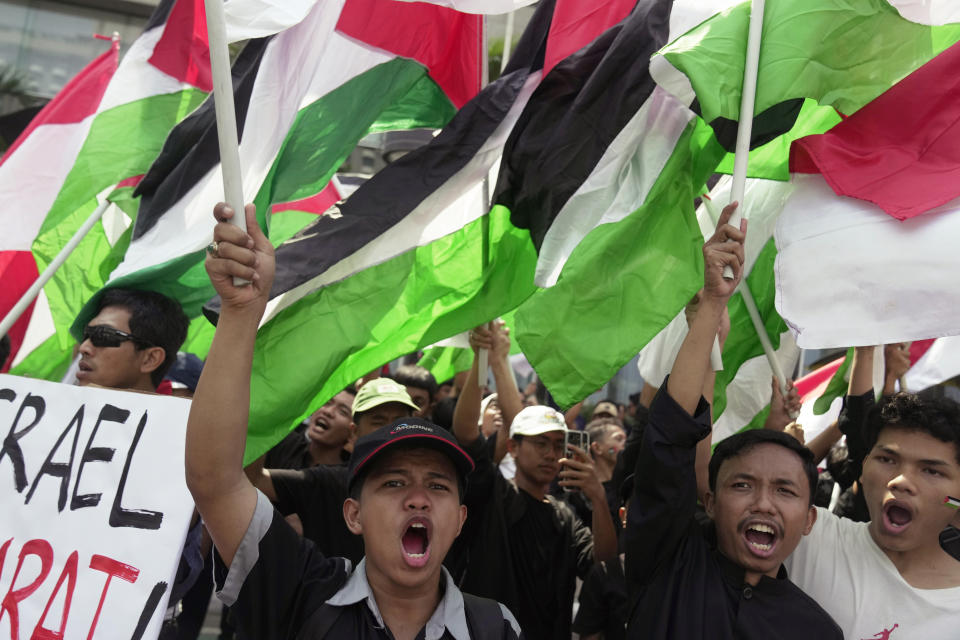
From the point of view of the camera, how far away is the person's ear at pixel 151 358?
3.17 m

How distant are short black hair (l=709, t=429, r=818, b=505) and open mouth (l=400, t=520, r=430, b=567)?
0.86 m

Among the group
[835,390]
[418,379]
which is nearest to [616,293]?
[835,390]

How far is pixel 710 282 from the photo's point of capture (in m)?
2.39

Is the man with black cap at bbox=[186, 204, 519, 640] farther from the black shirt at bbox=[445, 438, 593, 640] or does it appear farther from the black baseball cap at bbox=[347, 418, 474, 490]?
the black shirt at bbox=[445, 438, 593, 640]

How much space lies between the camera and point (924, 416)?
276 cm

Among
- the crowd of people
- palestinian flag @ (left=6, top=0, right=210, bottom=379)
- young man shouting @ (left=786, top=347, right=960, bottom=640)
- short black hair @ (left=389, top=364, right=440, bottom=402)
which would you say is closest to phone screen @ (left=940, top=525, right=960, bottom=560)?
the crowd of people

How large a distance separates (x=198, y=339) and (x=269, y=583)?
2.51 metres

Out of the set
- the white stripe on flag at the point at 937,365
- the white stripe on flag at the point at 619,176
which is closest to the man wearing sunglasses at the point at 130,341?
the white stripe on flag at the point at 619,176

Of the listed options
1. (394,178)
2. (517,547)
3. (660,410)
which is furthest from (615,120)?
(517,547)

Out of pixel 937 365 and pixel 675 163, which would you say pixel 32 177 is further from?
pixel 937 365

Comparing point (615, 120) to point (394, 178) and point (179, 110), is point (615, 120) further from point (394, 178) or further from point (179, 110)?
point (179, 110)

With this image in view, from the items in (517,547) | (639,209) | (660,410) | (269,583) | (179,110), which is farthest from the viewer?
(179,110)

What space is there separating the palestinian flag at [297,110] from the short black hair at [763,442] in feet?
5.26

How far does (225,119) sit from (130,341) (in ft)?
4.53
